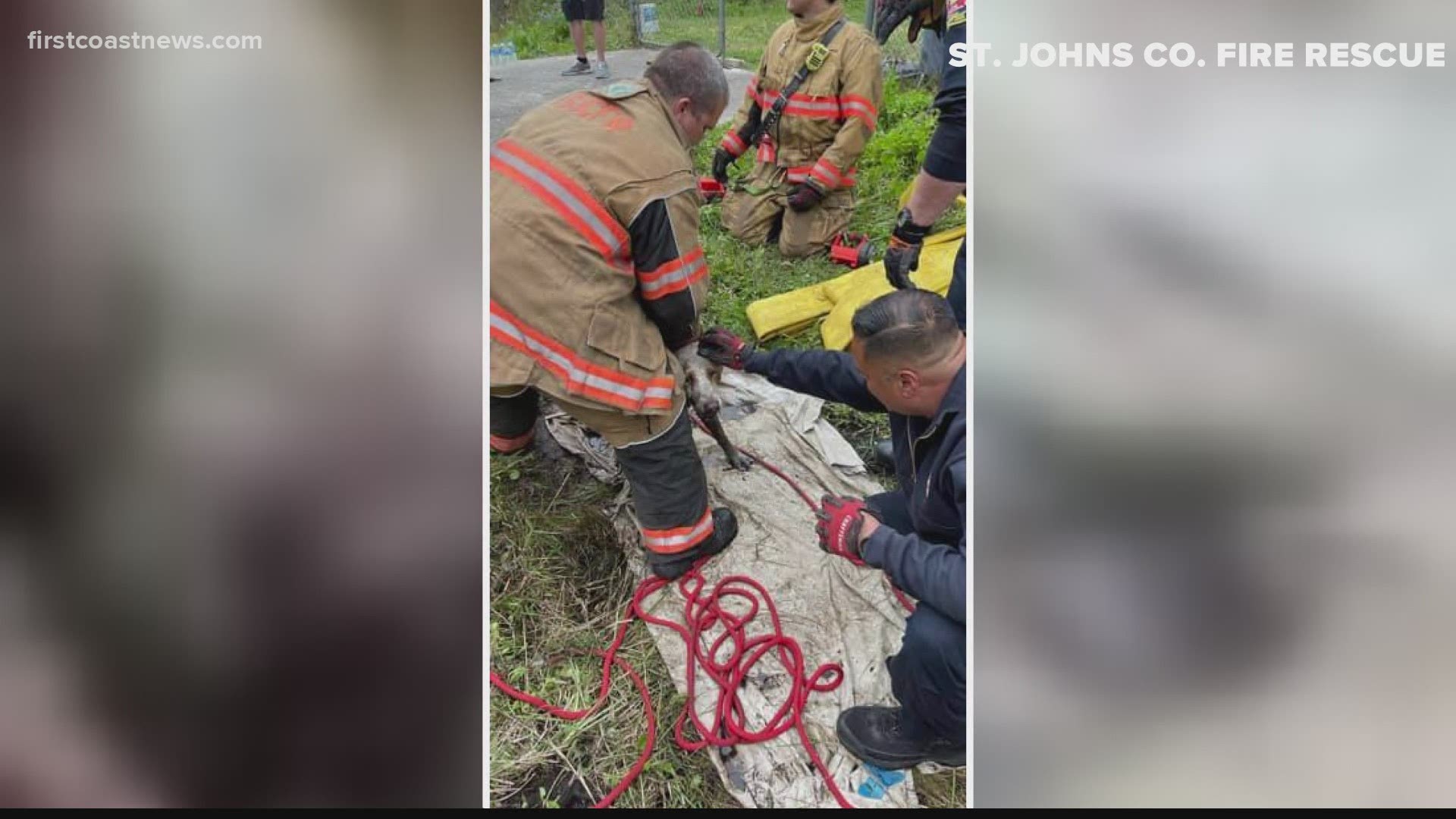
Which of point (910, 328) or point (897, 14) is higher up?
point (897, 14)

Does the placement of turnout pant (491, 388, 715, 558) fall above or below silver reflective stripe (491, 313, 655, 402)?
below

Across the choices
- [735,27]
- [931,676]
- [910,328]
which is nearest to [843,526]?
[931,676]

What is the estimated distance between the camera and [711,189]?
411cm

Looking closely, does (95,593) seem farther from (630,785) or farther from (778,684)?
(778,684)

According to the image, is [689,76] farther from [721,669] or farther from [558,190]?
[721,669]

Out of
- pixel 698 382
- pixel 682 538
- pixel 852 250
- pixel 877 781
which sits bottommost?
pixel 877 781

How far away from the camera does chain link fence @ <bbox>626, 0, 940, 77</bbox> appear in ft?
9.83

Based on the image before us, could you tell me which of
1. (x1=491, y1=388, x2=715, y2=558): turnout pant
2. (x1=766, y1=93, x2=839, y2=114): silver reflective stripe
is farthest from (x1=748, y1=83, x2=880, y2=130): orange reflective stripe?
(x1=491, y1=388, x2=715, y2=558): turnout pant

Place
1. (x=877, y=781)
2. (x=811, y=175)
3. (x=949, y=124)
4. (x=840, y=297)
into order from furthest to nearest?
(x=811, y=175) < (x=840, y=297) < (x=949, y=124) < (x=877, y=781)

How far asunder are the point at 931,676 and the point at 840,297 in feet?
5.73

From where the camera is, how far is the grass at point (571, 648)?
1974mm

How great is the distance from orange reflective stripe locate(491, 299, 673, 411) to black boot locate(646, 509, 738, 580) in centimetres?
44

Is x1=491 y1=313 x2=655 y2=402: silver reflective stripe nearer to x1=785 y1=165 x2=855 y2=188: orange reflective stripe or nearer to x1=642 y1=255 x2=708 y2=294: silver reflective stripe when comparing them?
x1=642 y1=255 x2=708 y2=294: silver reflective stripe

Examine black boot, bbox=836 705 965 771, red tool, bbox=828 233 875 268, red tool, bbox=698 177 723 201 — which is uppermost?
red tool, bbox=698 177 723 201
